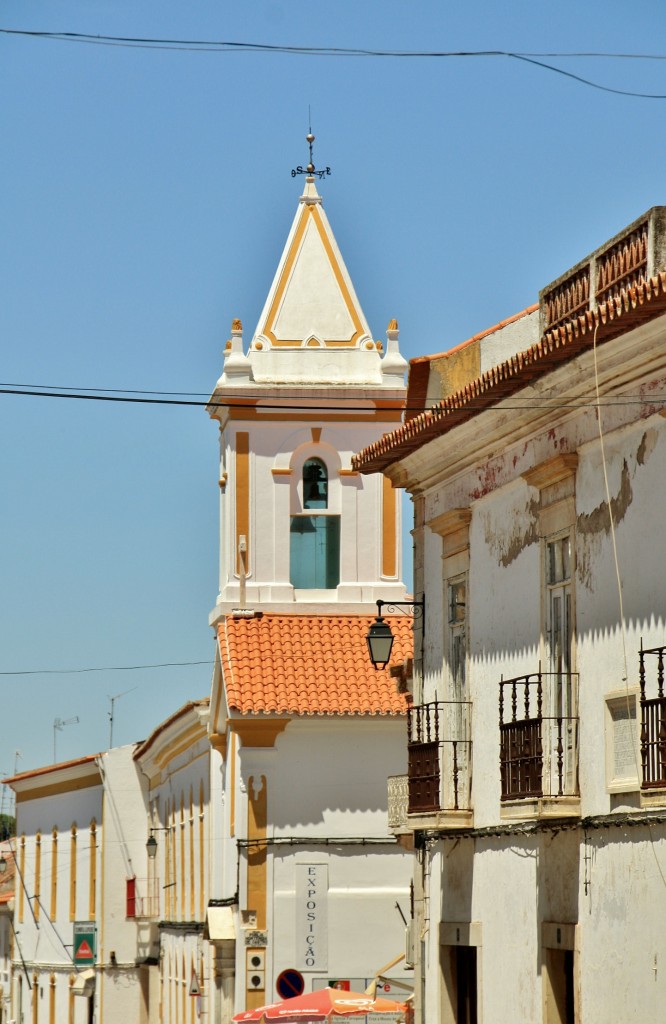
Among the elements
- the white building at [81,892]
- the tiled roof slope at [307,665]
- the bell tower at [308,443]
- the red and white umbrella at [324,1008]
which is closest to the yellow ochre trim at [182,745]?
the bell tower at [308,443]

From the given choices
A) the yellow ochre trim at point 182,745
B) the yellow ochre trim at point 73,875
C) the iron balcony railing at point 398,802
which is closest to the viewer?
the iron balcony railing at point 398,802

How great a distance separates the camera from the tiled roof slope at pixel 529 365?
13.5m

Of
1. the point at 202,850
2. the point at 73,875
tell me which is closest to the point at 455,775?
the point at 202,850

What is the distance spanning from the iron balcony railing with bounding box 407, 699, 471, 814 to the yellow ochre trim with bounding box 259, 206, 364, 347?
12628mm

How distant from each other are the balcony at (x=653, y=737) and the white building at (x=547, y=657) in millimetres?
25

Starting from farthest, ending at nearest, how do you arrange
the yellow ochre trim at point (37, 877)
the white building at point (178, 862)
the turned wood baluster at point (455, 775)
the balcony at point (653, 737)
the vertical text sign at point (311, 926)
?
1. the yellow ochre trim at point (37, 877)
2. the white building at point (178, 862)
3. the vertical text sign at point (311, 926)
4. the turned wood baluster at point (455, 775)
5. the balcony at point (653, 737)

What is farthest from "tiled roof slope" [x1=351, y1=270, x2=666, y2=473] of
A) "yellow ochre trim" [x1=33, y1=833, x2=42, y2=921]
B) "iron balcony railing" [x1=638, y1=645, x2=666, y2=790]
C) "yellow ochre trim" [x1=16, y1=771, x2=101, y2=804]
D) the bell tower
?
"yellow ochre trim" [x1=33, y1=833, x2=42, y2=921]

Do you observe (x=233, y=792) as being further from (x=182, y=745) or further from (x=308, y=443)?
(x=182, y=745)

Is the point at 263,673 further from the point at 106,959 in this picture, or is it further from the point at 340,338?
the point at 106,959

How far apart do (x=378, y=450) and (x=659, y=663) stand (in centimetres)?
668

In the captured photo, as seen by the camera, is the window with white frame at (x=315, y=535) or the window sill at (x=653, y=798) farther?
the window with white frame at (x=315, y=535)

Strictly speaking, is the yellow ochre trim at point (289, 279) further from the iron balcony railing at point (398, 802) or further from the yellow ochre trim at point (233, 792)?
the iron balcony railing at point (398, 802)

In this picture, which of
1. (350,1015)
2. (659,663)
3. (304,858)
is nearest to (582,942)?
(659,663)

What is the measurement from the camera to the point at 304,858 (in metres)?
26.9
